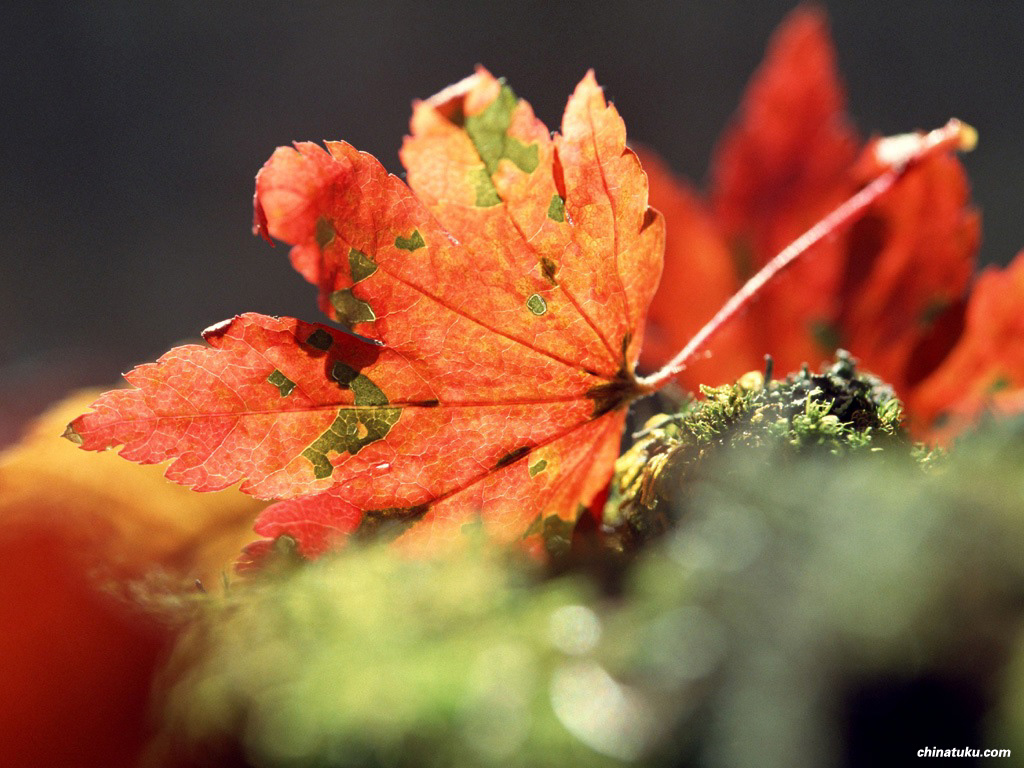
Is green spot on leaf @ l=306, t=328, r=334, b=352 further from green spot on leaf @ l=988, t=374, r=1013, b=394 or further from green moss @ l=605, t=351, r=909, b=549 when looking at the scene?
green spot on leaf @ l=988, t=374, r=1013, b=394

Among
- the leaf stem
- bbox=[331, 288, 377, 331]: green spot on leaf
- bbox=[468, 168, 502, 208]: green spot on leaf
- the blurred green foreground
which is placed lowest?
the blurred green foreground

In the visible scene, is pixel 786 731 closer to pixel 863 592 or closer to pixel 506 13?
pixel 863 592

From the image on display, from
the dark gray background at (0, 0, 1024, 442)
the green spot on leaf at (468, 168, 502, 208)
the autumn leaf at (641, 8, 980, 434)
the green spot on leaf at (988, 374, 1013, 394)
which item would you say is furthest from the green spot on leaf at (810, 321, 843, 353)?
the dark gray background at (0, 0, 1024, 442)

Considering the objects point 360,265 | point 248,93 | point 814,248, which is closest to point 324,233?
point 360,265

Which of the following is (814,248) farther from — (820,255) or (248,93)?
(248,93)

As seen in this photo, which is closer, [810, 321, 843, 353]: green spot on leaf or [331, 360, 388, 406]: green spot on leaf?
[331, 360, 388, 406]: green spot on leaf

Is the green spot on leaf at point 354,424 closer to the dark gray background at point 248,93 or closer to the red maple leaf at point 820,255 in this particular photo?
the red maple leaf at point 820,255
